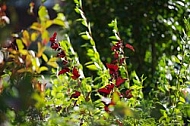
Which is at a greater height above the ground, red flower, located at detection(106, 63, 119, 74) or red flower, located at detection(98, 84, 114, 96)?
red flower, located at detection(106, 63, 119, 74)

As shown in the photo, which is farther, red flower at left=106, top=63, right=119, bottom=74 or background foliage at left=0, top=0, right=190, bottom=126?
red flower at left=106, top=63, right=119, bottom=74

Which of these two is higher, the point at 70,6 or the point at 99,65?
the point at 70,6

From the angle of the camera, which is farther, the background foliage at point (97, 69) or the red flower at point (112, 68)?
the red flower at point (112, 68)

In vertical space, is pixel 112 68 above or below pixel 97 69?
below

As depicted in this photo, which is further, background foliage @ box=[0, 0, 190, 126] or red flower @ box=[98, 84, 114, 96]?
red flower @ box=[98, 84, 114, 96]

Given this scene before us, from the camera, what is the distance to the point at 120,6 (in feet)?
13.1

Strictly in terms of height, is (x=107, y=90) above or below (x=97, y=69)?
below

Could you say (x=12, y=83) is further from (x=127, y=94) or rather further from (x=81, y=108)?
(x=127, y=94)

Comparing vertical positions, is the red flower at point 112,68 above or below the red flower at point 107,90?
above

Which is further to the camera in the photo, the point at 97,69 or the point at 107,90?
the point at 97,69

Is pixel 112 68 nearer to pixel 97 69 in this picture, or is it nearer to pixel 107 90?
pixel 107 90

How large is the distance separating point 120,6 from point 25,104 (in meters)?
3.08

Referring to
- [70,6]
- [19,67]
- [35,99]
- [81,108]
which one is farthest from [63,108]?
[70,6]

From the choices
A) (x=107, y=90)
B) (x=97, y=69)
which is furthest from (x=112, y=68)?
(x=97, y=69)
